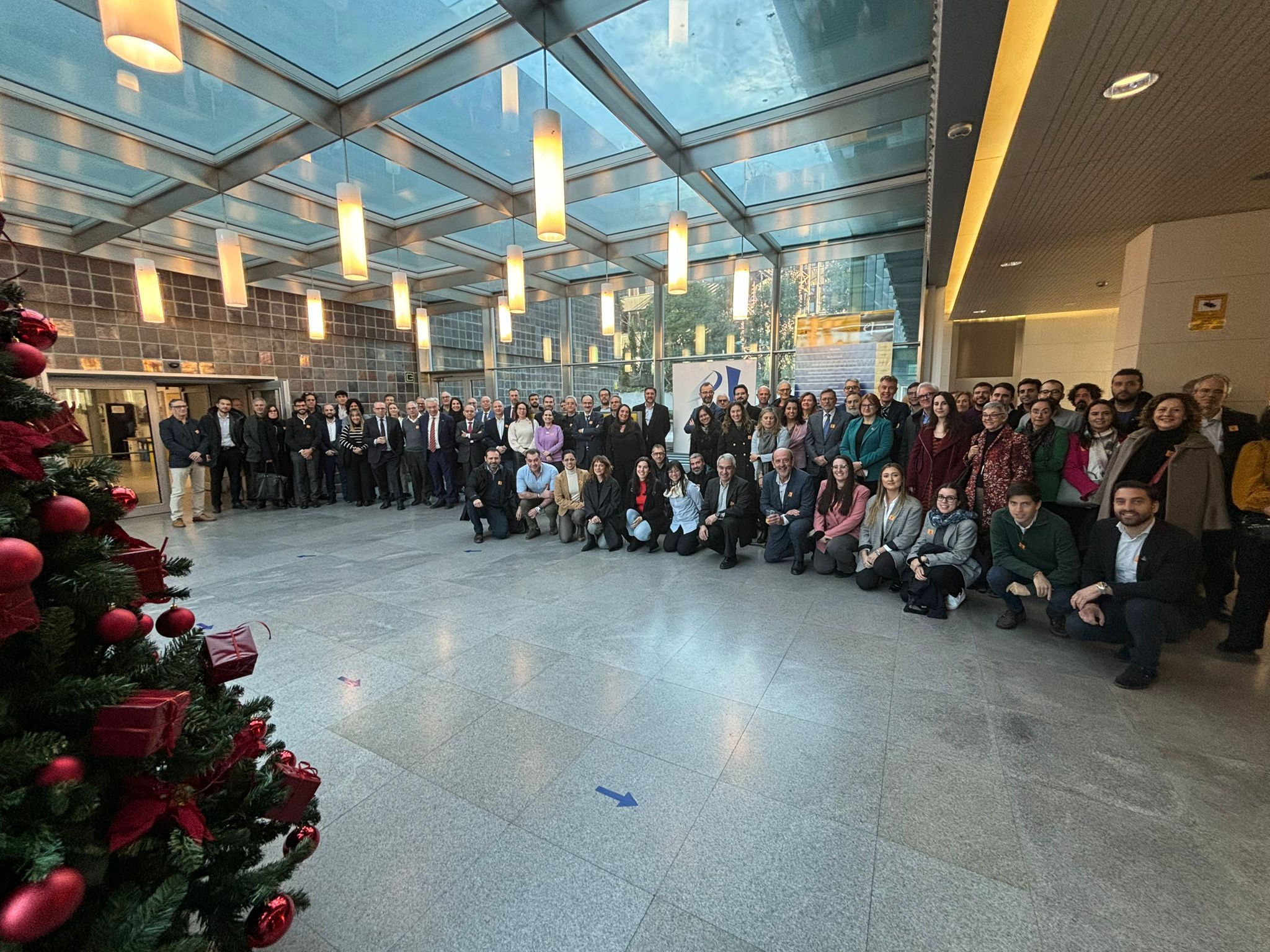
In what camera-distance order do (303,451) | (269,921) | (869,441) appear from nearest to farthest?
(269,921) < (869,441) < (303,451)

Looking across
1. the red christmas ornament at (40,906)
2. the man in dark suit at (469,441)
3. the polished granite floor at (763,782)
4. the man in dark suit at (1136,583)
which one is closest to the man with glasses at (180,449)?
the man in dark suit at (469,441)

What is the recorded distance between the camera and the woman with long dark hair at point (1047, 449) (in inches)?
151

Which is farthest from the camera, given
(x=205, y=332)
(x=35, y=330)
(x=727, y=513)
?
(x=205, y=332)

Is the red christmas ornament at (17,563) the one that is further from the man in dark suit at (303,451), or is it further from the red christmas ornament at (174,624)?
the man in dark suit at (303,451)

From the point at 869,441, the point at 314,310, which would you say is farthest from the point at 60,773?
the point at 314,310

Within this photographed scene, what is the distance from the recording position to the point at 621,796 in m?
2.00

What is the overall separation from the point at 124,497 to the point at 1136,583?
4.14 meters

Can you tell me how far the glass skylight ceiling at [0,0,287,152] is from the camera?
3.46 m

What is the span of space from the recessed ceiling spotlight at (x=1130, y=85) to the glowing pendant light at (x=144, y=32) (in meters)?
3.95

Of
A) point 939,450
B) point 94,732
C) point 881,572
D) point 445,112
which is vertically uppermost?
point 445,112

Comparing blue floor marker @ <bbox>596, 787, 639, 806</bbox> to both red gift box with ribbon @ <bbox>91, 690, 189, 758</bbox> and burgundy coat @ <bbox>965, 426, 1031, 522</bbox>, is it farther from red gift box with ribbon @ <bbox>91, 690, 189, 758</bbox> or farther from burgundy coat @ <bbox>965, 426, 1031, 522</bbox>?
burgundy coat @ <bbox>965, 426, 1031, 522</bbox>

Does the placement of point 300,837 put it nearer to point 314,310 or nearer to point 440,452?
point 314,310

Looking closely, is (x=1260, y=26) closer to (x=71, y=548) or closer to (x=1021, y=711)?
(x=1021, y=711)

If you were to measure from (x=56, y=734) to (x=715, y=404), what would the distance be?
592 centimetres
